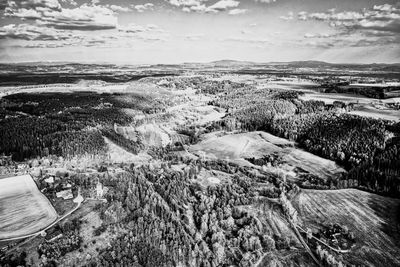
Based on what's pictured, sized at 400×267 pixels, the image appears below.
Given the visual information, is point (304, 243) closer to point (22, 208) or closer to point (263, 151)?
point (22, 208)

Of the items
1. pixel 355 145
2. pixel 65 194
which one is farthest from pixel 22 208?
pixel 355 145

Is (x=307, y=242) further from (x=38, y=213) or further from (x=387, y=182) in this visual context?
(x=38, y=213)

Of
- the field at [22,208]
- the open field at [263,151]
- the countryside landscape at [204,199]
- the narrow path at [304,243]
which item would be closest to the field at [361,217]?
the countryside landscape at [204,199]

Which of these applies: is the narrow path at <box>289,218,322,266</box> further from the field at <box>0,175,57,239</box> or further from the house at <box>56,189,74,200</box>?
the house at <box>56,189,74,200</box>

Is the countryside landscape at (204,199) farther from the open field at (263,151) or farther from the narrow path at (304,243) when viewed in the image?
the open field at (263,151)

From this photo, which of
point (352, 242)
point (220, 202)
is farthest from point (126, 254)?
point (352, 242)
